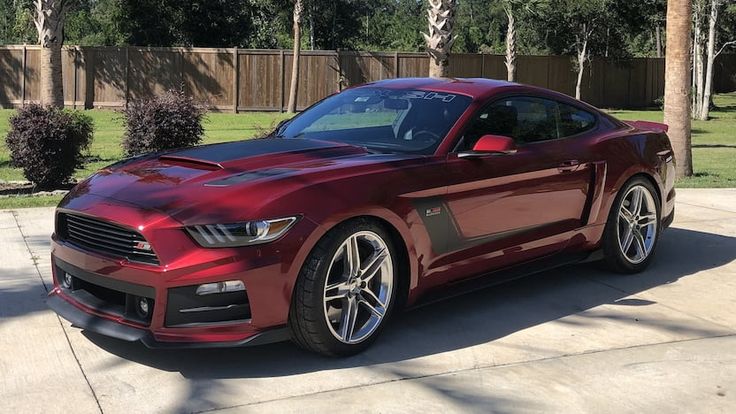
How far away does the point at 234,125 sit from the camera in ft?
75.7

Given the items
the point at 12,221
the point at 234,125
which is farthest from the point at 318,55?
the point at 12,221

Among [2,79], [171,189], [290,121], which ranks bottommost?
[171,189]

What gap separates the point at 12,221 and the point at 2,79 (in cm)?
2354

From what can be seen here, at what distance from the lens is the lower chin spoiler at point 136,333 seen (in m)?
3.78

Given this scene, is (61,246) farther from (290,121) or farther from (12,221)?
(12,221)

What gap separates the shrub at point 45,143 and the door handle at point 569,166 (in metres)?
7.22

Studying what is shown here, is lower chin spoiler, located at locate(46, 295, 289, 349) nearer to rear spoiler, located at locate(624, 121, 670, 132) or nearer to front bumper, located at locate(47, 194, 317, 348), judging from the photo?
front bumper, located at locate(47, 194, 317, 348)

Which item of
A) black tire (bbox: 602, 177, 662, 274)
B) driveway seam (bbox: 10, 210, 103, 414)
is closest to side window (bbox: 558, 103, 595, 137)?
black tire (bbox: 602, 177, 662, 274)

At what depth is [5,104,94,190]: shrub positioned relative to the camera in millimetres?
9914

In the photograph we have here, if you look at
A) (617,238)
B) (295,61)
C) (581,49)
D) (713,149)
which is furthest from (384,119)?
(581,49)

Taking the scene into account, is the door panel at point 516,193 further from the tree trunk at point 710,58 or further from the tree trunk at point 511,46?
the tree trunk at point 710,58

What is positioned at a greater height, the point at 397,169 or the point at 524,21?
the point at 524,21

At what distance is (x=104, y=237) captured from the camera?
4.04 metres

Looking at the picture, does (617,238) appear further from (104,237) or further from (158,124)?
(158,124)
